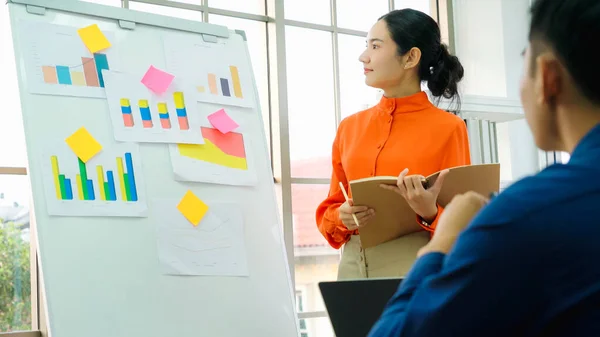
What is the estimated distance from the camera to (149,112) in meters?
2.15

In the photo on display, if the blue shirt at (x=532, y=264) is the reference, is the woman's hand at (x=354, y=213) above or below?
below

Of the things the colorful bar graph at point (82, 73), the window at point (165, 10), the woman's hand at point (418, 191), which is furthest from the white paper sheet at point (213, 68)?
the woman's hand at point (418, 191)

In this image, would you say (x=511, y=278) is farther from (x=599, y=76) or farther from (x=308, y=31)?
(x=308, y=31)

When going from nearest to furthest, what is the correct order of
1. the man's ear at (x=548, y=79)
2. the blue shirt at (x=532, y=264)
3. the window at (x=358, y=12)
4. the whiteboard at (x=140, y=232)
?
the blue shirt at (x=532, y=264) < the man's ear at (x=548, y=79) < the whiteboard at (x=140, y=232) < the window at (x=358, y=12)

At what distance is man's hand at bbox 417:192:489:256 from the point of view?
0.75m

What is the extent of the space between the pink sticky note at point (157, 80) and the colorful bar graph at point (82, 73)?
0.42ft

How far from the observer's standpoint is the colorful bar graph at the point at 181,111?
220 centimetres

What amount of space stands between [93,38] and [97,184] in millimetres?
459

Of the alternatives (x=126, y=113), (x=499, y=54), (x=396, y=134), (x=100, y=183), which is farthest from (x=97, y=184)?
(x=499, y=54)

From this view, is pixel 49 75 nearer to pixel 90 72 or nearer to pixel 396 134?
pixel 90 72

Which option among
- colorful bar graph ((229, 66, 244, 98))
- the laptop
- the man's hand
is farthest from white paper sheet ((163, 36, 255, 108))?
the man's hand

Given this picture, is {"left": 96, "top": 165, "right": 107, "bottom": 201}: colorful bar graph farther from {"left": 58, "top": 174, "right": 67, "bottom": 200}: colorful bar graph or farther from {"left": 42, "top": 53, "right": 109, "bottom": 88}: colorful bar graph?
{"left": 42, "top": 53, "right": 109, "bottom": 88}: colorful bar graph

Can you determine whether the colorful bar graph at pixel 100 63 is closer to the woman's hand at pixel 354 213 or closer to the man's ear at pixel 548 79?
the woman's hand at pixel 354 213

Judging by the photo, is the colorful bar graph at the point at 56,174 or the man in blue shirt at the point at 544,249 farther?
the colorful bar graph at the point at 56,174
